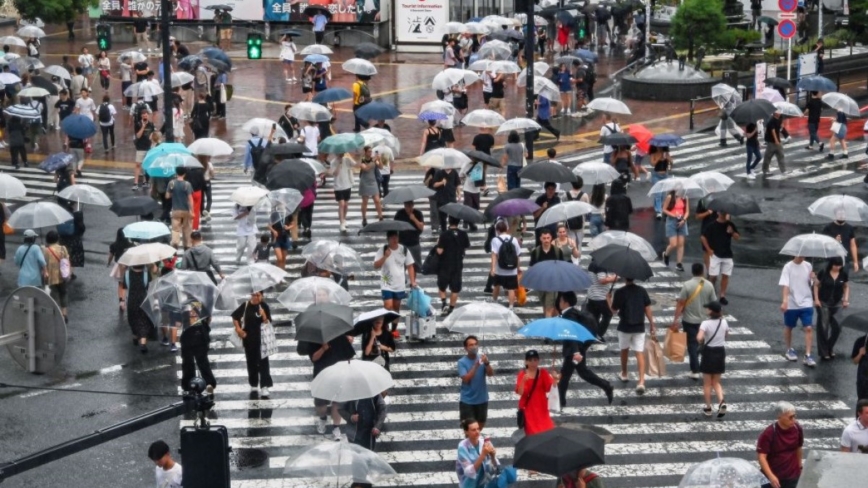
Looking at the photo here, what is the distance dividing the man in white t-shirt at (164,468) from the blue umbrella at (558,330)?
15.5ft

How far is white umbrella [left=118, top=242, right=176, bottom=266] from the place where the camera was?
20.1 meters

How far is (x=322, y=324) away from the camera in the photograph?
55.2 ft

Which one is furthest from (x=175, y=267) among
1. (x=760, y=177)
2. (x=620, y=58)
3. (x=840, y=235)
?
(x=620, y=58)

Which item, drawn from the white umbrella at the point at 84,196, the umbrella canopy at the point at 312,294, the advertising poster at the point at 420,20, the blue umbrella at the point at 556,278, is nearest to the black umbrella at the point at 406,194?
the umbrella canopy at the point at 312,294

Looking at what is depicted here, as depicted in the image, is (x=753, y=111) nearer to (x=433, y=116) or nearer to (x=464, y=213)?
(x=433, y=116)

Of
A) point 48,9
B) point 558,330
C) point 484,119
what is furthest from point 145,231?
point 48,9

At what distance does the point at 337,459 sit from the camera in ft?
41.1

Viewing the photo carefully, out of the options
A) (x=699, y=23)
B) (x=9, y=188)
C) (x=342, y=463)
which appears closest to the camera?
(x=342, y=463)

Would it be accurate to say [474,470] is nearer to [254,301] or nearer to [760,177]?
[254,301]

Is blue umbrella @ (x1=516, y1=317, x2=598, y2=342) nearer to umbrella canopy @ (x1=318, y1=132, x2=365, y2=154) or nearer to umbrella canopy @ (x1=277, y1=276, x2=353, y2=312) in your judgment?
umbrella canopy @ (x1=277, y1=276, x2=353, y2=312)

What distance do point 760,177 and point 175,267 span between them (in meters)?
14.8

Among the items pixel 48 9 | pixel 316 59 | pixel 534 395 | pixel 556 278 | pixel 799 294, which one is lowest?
pixel 534 395

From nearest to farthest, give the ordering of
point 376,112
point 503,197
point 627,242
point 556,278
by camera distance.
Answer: point 556,278, point 627,242, point 503,197, point 376,112

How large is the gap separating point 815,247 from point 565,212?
376cm
